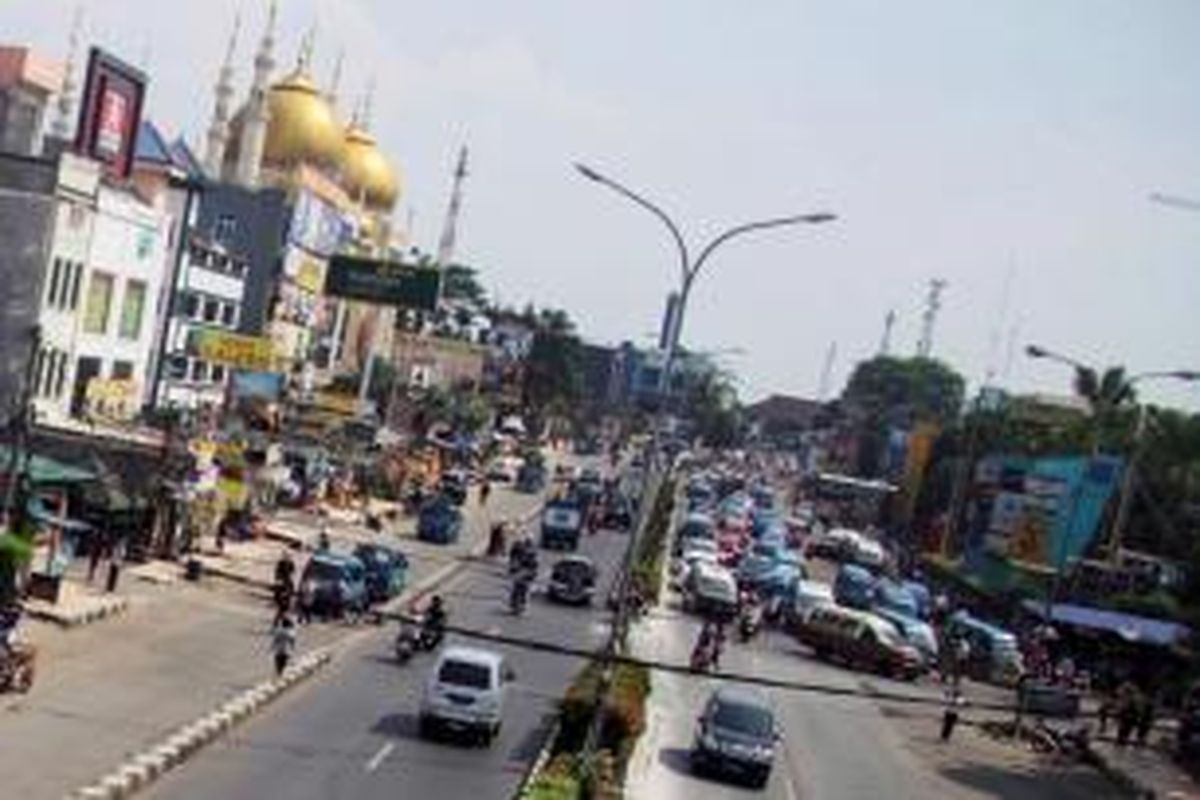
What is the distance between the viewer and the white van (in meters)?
35.8

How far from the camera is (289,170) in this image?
10575cm

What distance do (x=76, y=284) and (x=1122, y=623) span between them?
Result: 3499cm

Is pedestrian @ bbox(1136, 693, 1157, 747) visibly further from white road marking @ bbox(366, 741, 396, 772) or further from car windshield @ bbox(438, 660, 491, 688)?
white road marking @ bbox(366, 741, 396, 772)

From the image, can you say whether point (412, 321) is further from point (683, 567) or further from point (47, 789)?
point (47, 789)

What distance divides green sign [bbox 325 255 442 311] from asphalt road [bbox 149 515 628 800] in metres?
36.8

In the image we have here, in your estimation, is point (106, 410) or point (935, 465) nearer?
point (106, 410)

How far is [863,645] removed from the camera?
198ft

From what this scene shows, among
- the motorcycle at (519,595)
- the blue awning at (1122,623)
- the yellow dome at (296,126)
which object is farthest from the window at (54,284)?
the yellow dome at (296,126)

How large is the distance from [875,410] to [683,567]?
12318 centimetres

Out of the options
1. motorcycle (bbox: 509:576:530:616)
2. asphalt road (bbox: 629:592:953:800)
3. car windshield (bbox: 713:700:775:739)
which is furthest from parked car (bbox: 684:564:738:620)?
car windshield (bbox: 713:700:775:739)

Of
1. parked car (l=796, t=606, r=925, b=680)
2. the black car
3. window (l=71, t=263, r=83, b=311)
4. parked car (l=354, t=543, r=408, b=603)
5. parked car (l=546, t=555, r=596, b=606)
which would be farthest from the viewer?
parked car (l=546, t=555, r=596, b=606)

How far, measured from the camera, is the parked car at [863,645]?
60438 mm

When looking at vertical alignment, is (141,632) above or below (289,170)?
below

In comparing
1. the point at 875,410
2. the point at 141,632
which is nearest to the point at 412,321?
the point at 875,410
